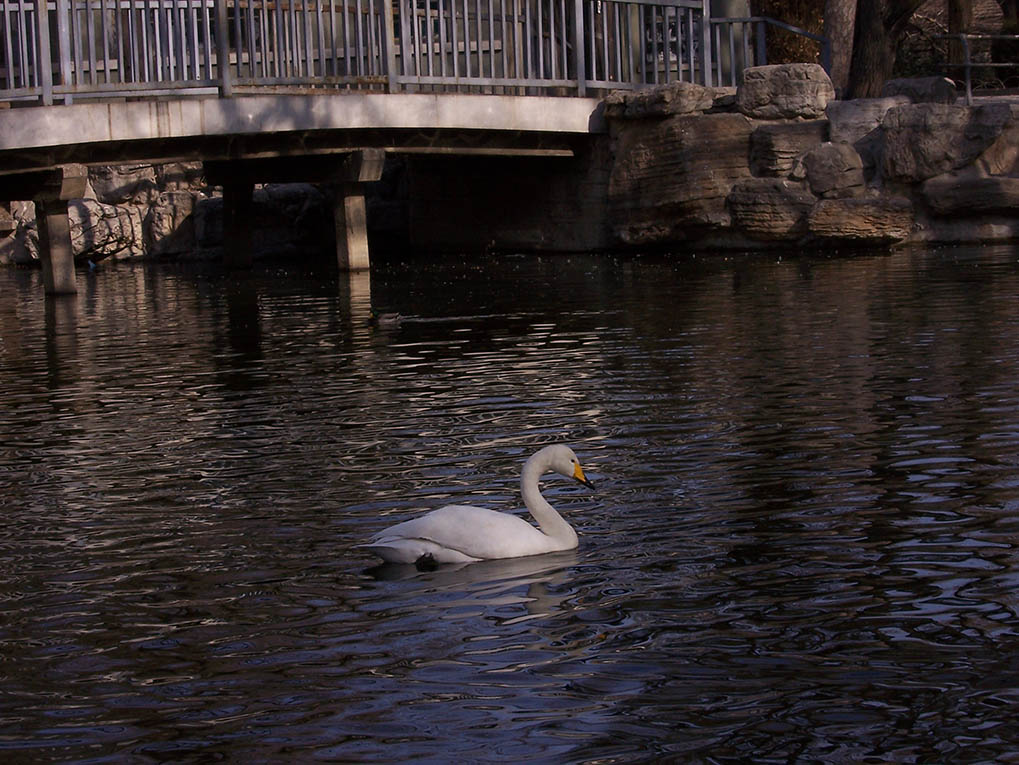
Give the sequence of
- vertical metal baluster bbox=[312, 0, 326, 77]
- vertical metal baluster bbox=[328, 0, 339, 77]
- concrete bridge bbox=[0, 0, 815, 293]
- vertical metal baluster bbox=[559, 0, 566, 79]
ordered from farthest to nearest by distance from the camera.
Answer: vertical metal baluster bbox=[559, 0, 566, 79] → vertical metal baluster bbox=[328, 0, 339, 77] → vertical metal baluster bbox=[312, 0, 326, 77] → concrete bridge bbox=[0, 0, 815, 293]

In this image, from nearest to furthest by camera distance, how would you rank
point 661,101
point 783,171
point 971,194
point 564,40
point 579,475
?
point 579,475 < point 971,194 < point 783,171 < point 661,101 < point 564,40

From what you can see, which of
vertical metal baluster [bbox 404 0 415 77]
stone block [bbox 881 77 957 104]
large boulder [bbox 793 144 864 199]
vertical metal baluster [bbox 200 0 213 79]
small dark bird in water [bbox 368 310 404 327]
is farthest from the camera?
stone block [bbox 881 77 957 104]

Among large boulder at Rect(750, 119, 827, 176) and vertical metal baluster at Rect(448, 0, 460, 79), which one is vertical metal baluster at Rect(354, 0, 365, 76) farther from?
large boulder at Rect(750, 119, 827, 176)

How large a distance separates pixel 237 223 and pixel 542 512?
19490 mm

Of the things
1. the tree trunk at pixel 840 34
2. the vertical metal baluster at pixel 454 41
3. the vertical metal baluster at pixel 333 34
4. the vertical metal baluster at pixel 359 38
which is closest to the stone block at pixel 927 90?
the tree trunk at pixel 840 34

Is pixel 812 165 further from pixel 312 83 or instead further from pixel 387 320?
pixel 387 320

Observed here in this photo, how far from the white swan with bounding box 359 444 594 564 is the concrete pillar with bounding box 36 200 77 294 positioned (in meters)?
13.7

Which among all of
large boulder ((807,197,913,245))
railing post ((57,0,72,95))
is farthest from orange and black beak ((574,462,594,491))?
large boulder ((807,197,913,245))

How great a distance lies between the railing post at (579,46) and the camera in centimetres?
2195

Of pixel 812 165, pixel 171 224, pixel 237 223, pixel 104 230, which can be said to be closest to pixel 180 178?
pixel 171 224

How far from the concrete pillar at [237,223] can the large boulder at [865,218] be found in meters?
8.53

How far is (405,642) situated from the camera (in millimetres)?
5035

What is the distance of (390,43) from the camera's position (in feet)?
65.5

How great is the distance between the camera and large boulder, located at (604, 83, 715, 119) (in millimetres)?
21719
